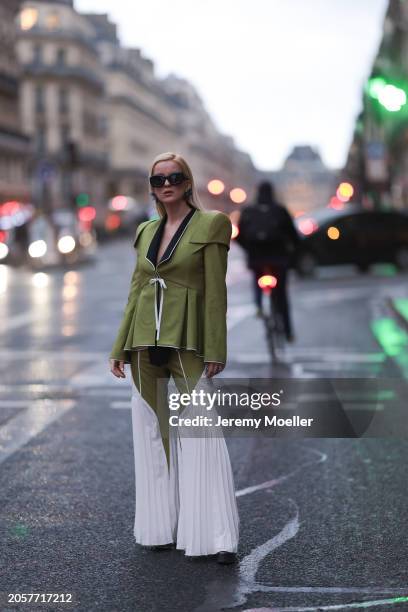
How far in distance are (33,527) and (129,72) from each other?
397 feet

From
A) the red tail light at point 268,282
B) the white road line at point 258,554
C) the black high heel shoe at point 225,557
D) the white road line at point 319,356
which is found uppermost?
the red tail light at point 268,282

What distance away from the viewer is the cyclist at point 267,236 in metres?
11.3

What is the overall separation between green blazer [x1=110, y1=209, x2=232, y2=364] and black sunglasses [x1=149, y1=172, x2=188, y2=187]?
0.15 metres

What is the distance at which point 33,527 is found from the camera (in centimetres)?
535

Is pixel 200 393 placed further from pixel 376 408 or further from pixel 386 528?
pixel 376 408

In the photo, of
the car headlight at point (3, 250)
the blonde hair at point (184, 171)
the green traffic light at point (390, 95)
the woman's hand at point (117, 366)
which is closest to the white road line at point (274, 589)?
the woman's hand at point (117, 366)

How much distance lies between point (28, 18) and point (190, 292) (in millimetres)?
100993

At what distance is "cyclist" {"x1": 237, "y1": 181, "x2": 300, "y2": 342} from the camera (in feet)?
37.0

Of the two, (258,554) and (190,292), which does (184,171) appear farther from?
(258,554)

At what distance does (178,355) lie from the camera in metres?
4.71

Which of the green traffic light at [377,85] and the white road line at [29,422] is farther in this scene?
the green traffic light at [377,85]

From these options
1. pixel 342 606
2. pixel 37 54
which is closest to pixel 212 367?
pixel 342 606

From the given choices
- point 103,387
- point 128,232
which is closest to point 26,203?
point 128,232

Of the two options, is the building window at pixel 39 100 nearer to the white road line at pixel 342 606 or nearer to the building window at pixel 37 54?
the building window at pixel 37 54
